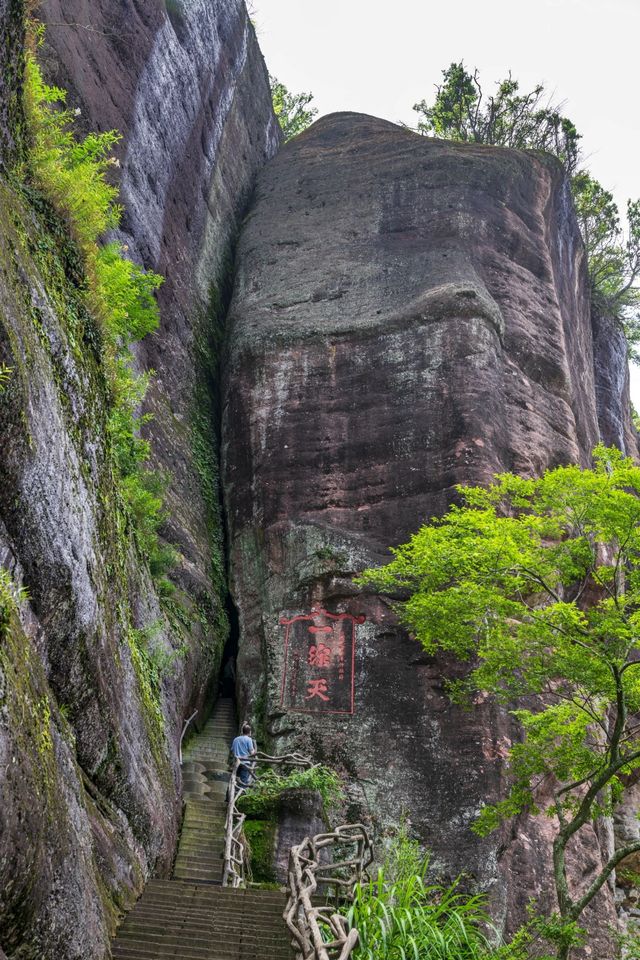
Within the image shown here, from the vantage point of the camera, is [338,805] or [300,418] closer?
[338,805]

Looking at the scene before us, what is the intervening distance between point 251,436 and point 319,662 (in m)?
4.56

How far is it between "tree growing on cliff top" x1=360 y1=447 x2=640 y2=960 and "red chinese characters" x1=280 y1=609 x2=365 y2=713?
2539mm

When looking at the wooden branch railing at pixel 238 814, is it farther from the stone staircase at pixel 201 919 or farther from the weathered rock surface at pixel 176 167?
the weathered rock surface at pixel 176 167

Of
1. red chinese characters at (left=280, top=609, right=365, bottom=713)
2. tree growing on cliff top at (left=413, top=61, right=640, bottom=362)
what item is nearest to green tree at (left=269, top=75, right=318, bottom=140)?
tree growing on cliff top at (left=413, top=61, right=640, bottom=362)

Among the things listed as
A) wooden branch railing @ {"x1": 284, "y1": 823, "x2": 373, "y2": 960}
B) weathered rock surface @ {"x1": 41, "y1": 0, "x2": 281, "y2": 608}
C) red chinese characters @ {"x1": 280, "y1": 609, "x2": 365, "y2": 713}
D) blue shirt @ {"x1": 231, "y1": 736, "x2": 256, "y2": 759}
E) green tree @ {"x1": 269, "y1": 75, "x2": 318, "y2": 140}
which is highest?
green tree @ {"x1": 269, "y1": 75, "x2": 318, "y2": 140}

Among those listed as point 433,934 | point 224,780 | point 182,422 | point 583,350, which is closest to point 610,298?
point 583,350

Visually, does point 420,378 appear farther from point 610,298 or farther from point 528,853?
point 610,298

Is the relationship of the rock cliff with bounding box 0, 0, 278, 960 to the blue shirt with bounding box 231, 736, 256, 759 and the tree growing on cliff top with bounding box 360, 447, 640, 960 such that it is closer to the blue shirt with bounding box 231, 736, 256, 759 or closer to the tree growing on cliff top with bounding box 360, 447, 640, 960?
the blue shirt with bounding box 231, 736, 256, 759

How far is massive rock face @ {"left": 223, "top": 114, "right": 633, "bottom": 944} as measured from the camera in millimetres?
11234

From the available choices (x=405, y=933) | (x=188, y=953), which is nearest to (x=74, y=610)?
(x=188, y=953)

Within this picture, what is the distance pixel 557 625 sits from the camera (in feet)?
26.4

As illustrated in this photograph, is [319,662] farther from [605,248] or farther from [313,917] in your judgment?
[605,248]

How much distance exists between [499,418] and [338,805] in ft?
22.2

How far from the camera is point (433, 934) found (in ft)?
19.3
